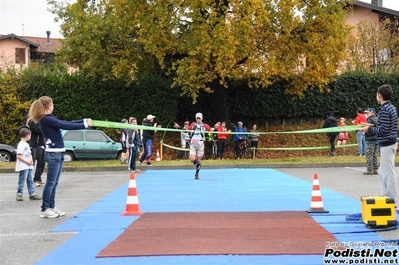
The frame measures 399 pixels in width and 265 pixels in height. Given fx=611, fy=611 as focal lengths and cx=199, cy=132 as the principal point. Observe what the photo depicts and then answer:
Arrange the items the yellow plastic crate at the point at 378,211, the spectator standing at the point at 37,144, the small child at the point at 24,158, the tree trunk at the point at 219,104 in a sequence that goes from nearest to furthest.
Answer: the yellow plastic crate at the point at 378,211, the small child at the point at 24,158, the spectator standing at the point at 37,144, the tree trunk at the point at 219,104

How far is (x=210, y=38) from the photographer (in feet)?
91.6

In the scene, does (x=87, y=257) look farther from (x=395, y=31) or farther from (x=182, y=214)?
(x=395, y=31)

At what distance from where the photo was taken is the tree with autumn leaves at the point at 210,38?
27875mm

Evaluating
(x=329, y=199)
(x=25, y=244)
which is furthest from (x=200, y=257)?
(x=329, y=199)

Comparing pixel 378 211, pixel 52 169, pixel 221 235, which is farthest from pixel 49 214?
pixel 378 211

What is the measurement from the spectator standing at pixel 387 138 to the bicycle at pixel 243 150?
20422 mm

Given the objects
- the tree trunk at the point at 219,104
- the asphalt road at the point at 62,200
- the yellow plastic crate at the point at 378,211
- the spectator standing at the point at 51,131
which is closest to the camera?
the asphalt road at the point at 62,200

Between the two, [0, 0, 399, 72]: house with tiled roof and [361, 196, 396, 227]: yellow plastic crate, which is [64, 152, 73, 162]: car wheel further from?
[361, 196, 396, 227]: yellow plastic crate

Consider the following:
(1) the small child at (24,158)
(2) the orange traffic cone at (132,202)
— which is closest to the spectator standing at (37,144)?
(1) the small child at (24,158)

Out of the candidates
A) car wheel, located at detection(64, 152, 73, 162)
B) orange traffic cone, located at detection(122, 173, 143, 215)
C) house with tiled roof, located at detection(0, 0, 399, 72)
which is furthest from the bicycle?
orange traffic cone, located at detection(122, 173, 143, 215)

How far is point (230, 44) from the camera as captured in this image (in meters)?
27.3

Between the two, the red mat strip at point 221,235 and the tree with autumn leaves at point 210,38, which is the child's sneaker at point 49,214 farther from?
the tree with autumn leaves at point 210,38

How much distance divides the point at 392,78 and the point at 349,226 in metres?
31.7

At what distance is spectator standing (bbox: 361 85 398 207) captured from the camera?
945cm
